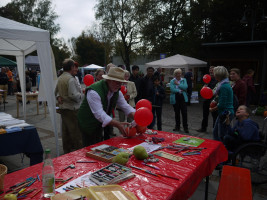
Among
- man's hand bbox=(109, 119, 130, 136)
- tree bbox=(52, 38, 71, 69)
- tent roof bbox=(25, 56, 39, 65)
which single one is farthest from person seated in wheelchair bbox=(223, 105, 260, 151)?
tree bbox=(52, 38, 71, 69)

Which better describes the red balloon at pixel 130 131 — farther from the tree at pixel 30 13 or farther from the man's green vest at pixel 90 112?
the tree at pixel 30 13

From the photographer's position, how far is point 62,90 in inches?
152

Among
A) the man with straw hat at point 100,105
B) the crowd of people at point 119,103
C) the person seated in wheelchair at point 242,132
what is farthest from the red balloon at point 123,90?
the person seated in wheelchair at point 242,132

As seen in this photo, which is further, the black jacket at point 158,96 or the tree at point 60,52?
the tree at point 60,52

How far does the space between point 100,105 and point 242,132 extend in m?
2.18

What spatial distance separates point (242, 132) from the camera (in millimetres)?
3070

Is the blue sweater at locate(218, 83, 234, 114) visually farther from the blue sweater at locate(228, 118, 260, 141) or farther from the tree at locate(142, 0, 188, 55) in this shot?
the tree at locate(142, 0, 188, 55)

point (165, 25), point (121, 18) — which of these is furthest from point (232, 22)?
point (121, 18)

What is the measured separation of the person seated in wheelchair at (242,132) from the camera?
3033 millimetres

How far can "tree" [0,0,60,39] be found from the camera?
2561 centimetres

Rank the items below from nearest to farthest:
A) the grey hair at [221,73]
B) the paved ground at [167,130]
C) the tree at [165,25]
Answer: the paved ground at [167,130] → the grey hair at [221,73] → the tree at [165,25]

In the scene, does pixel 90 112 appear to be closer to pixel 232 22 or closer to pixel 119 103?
pixel 119 103

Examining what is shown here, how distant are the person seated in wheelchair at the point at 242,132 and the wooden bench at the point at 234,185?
0.83m

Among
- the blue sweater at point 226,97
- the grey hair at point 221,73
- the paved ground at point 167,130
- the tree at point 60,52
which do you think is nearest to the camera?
the paved ground at point 167,130
